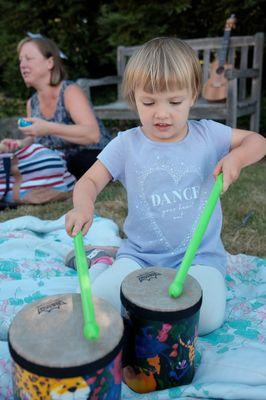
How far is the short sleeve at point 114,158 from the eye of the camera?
1351mm

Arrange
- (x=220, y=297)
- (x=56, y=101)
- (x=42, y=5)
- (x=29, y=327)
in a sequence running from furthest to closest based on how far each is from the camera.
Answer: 1. (x=42, y=5)
2. (x=56, y=101)
3. (x=220, y=297)
4. (x=29, y=327)

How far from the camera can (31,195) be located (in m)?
2.51

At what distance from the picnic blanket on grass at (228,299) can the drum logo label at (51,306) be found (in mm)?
276

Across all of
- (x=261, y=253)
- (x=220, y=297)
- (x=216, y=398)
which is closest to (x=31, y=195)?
(x=261, y=253)

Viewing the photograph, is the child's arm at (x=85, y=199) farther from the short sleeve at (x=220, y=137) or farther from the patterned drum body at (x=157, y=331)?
the short sleeve at (x=220, y=137)

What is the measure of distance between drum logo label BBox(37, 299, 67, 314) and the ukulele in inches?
114

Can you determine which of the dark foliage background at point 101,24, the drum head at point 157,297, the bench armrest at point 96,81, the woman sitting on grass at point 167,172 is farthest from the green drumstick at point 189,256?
the dark foliage background at point 101,24

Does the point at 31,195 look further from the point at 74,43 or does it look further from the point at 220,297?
the point at 74,43

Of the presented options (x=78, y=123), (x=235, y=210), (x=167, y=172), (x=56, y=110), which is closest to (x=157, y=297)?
(x=167, y=172)

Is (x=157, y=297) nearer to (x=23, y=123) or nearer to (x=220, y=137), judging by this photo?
(x=220, y=137)

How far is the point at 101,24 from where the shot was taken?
4691 millimetres

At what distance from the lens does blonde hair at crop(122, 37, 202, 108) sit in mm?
1199

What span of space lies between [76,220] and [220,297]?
44cm

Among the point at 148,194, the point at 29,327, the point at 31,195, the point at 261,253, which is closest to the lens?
the point at 29,327
